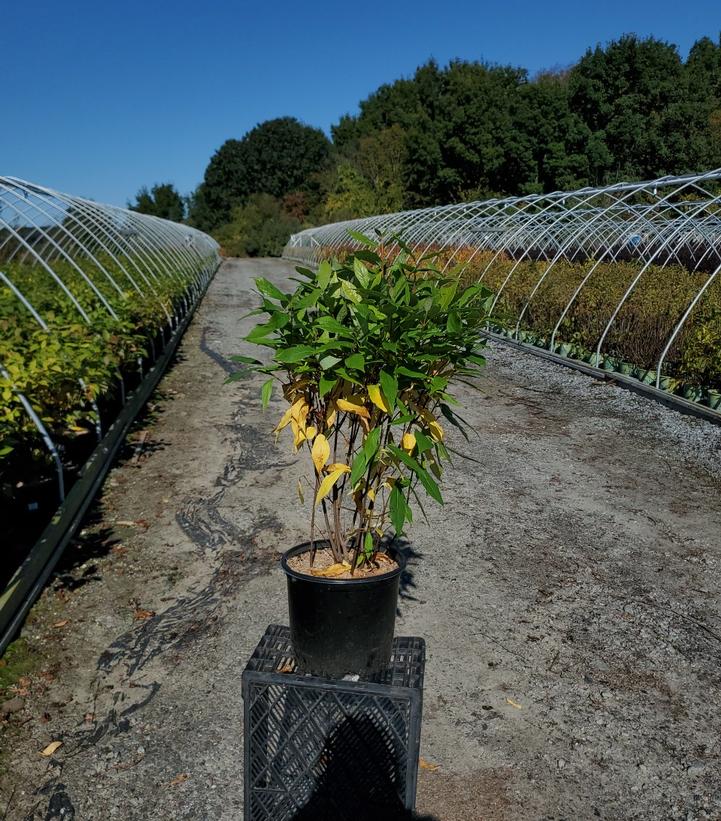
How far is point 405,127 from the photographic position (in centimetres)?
5681

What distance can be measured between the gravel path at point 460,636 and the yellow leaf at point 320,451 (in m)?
1.23

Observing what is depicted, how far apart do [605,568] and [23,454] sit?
11.8ft

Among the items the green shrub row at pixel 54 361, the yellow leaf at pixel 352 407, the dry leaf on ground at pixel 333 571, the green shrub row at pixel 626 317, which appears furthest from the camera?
the green shrub row at pixel 626 317

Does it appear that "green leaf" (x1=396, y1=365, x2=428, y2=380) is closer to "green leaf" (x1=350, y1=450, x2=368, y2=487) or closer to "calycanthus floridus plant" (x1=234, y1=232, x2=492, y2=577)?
"calycanthus floridus plant" (x1=234, y1=232, x2=492, y2=577)

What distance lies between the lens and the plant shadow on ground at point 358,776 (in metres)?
2.18

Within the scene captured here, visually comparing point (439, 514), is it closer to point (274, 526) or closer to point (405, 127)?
point (274, 526)

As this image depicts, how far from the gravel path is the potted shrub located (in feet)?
2.33

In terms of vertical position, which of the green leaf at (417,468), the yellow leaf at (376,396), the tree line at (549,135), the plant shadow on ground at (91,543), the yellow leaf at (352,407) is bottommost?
the plant shadow on ground at (91,543)

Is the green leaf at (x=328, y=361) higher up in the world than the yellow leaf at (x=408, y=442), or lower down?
higher up

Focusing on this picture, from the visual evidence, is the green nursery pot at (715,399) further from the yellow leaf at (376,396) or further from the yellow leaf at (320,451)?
the yellow leaf at (376,396)

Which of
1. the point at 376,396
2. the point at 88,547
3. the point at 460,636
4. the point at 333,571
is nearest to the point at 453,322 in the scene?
the point at 376,396

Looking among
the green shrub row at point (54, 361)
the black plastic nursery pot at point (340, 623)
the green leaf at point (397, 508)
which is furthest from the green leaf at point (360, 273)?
the green shrub row at point (54, 361)

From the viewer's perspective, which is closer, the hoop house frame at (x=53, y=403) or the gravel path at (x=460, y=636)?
the gravel path at (x=460, y=636)

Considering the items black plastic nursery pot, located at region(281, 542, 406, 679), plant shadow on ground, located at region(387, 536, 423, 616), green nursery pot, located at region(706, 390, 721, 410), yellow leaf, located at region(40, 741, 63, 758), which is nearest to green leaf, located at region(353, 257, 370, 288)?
black plastic nursery pot, located at region(281, 542, 406, 679)
